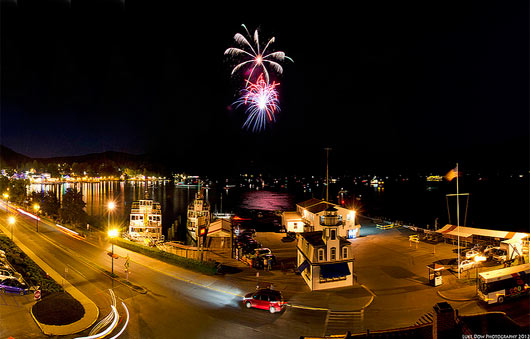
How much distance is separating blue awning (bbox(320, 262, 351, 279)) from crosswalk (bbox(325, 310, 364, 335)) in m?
3.58

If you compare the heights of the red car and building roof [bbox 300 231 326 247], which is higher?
building roof [bbox 300 231 326 247]

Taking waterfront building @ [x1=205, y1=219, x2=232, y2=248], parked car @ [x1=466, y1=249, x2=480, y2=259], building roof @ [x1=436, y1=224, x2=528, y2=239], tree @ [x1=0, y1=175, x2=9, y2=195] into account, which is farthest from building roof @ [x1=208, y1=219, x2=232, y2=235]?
tree @ [x1=0, y1=175, x2=9, y2=195]

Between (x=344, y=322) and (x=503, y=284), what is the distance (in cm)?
966

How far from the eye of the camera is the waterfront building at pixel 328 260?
775 inches

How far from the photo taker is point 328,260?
2023cm

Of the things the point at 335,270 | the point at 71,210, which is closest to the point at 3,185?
the point at 71,210

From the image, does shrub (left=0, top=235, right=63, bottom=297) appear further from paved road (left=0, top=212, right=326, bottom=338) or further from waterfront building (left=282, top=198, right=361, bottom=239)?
waterfront building (left=282, top=198, right=361, bottom=239)

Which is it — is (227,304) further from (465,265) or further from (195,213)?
(195,213)

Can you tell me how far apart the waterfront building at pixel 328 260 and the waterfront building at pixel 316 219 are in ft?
34.9

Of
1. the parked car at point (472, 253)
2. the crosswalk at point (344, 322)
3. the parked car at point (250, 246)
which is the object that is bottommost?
the parked car at point (250, 246)

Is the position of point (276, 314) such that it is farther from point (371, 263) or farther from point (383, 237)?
point (383, 237)

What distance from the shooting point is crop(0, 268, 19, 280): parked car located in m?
16.7

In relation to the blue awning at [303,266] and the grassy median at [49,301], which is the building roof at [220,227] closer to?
the blue awning at [303,266]

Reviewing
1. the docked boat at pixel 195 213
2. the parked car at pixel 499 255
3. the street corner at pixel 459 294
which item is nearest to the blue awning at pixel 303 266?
the street corner at pixel 459 294
